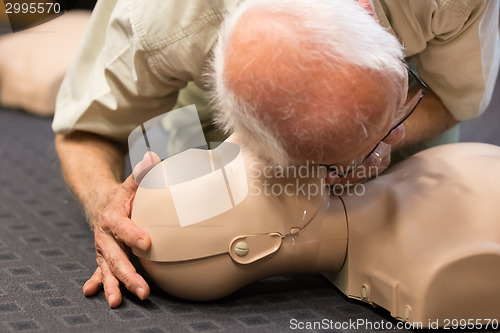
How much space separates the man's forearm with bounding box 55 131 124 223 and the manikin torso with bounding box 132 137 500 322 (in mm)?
164

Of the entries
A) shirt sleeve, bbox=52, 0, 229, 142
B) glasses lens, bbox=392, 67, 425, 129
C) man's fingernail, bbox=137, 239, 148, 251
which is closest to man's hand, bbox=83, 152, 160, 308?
man's fingernail, bbox=137, 239, 148, 251

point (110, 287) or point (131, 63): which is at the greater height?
point (131, 63)

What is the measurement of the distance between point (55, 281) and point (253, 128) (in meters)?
0.33

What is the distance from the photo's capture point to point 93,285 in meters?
0.68

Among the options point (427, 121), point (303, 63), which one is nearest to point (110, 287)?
point (303, 63)

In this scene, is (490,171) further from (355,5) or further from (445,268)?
(355,5)

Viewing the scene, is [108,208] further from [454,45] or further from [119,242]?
[454,45]

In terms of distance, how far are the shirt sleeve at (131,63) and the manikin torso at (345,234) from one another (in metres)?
0.17

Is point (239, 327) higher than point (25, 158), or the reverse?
point (239, 327)

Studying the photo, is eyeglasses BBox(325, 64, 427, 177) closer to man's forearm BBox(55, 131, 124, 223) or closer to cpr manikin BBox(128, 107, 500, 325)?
cpr manikin BBox(128, 107, 500, 325)

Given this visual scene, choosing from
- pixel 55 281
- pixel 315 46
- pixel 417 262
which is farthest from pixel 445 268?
pixel 55 281

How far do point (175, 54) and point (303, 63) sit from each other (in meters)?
0.30

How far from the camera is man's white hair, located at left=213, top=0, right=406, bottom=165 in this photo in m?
0.49

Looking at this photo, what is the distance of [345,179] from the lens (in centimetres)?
68
